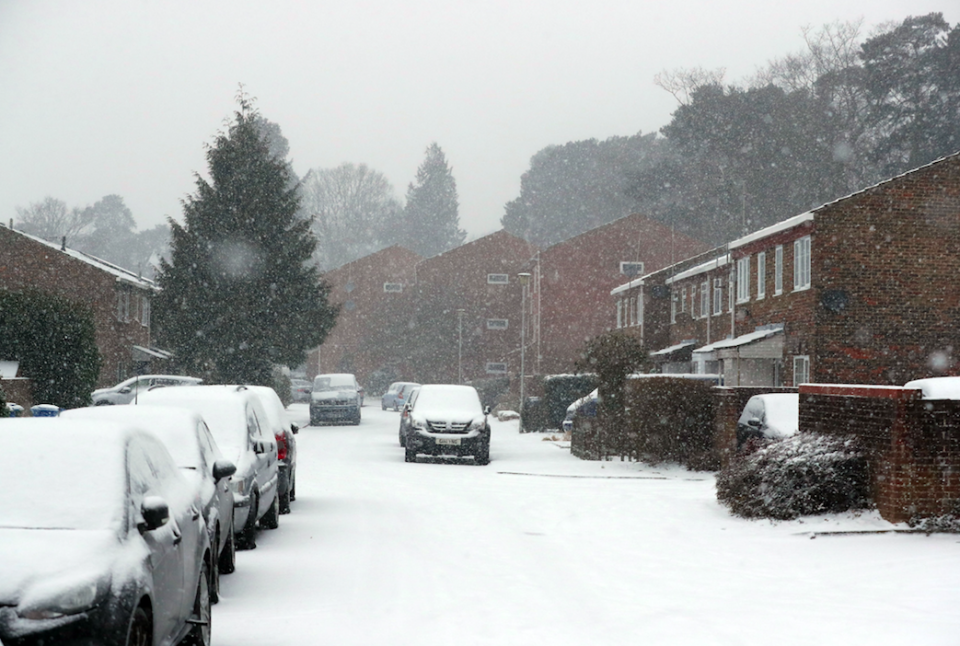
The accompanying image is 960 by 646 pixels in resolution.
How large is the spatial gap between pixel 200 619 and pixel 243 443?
15.5ft

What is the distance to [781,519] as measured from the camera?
13.8 m

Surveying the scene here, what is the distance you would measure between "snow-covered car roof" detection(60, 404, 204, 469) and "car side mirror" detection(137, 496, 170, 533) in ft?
9.15

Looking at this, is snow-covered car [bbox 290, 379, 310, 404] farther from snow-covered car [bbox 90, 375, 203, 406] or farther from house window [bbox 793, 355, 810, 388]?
house window [bbox 793, 355, 810, 388]

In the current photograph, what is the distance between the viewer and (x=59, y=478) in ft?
20.6

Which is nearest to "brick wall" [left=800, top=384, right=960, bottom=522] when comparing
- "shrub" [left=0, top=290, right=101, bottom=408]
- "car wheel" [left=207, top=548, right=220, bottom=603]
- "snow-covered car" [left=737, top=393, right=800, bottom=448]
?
"snow-covered car" [left=737, top=393, right=800, bottom=448]

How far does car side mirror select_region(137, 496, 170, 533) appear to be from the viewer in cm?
609

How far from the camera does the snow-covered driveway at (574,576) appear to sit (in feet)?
26.6

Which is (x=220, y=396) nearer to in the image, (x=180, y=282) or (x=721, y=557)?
(x=721, y=557)

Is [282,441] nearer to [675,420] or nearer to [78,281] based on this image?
[675,420]

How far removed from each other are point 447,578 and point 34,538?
499cm

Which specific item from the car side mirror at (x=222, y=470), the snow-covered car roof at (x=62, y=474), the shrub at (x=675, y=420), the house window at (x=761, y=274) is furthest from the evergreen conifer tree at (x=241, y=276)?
the snow-covered car roof at (x=62, y=474)

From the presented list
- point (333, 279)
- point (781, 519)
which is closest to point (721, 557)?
point (781, 519)

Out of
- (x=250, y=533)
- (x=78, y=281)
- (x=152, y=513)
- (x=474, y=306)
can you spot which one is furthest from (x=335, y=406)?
(x=474, y=306)

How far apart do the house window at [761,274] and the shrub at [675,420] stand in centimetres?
1312
